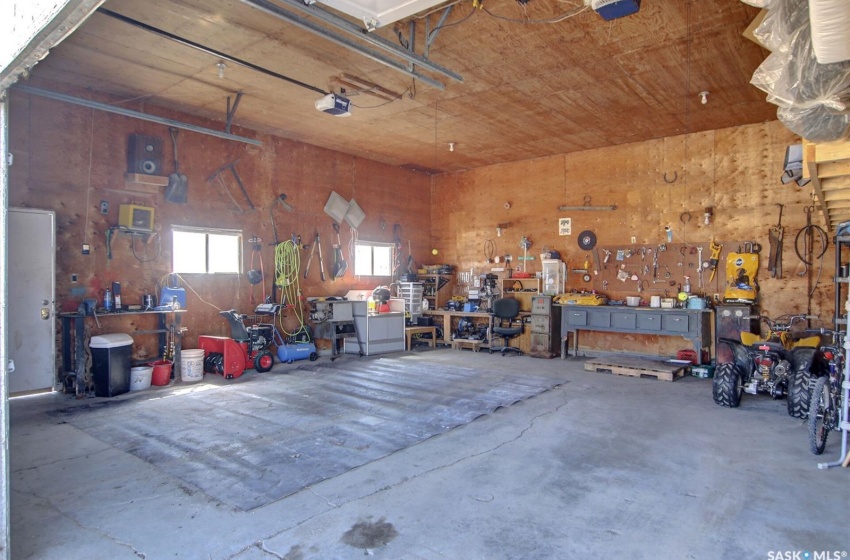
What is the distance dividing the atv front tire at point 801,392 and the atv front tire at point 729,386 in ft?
1.58

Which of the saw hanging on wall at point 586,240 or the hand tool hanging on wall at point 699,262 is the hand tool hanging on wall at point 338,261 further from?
the hand tool hanging on wall at point 699,262

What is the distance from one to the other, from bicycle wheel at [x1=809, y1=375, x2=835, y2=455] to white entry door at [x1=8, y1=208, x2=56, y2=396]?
7479 millimetres

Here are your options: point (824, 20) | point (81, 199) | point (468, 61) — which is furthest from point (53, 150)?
point (824, 20)

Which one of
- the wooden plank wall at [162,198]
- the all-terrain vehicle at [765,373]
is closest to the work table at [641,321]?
the all-terrain vehicle at [765,373]

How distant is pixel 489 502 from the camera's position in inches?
117

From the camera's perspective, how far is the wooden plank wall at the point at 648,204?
22.7 ft

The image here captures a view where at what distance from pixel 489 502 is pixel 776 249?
628 cm

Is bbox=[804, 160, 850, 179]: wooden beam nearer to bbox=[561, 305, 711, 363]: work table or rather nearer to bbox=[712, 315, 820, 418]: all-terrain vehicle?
bbox=[712, 315, 820, 418]: all-terrain vehicle

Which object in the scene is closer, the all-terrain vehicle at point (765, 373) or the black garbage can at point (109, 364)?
the all-terrain vehicle at point (765, 373)

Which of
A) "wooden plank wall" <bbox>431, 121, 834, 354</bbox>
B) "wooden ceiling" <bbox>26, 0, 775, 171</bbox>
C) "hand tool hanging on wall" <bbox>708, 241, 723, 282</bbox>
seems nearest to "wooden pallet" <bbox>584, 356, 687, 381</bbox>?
"wooden plank wall" <bbox>431, 121, 834, 354</bbox>

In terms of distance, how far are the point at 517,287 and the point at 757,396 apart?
4449 mm

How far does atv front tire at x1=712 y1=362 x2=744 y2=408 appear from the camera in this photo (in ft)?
16.7

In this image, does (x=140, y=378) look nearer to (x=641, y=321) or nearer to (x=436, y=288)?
(x=436, y=288)

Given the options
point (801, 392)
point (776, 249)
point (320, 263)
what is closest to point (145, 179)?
point (320, 263)
